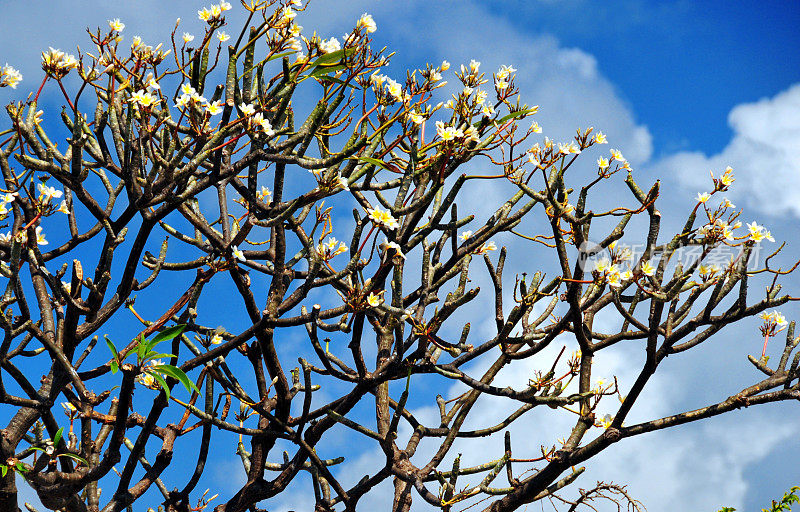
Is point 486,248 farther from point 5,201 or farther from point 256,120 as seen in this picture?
point 5,201

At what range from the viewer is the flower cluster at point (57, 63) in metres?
4.39

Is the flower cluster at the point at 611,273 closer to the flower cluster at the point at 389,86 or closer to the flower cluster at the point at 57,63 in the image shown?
the flower cluster at the point at 389,86

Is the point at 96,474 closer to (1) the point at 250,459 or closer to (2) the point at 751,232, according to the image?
(1) the point at 250,459

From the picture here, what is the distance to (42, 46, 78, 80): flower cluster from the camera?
439cm

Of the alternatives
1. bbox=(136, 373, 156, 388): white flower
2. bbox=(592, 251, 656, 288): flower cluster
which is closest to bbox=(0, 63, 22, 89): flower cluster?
bbox=(136, 373, 156, 388): white flower

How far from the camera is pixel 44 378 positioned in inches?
189

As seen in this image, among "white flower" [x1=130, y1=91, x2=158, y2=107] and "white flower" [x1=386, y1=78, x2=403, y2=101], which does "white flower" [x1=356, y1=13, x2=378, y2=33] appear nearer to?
"white flower" [x1=386, y1=78, x2=403, y2=101]

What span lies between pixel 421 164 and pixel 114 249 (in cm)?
222

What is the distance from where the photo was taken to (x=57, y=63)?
4.43m

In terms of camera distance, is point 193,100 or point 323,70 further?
point 323,70

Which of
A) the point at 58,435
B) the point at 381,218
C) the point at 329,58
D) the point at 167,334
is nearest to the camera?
the point at 167,334

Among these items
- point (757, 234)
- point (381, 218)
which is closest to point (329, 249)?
point (381, 218)

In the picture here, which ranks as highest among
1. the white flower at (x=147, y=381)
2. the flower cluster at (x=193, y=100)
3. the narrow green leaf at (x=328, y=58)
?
the narrow green leaf at (x=328, y=58)

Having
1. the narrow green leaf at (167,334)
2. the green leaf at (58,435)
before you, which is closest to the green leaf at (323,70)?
the narrow green leaf at (167,334)
